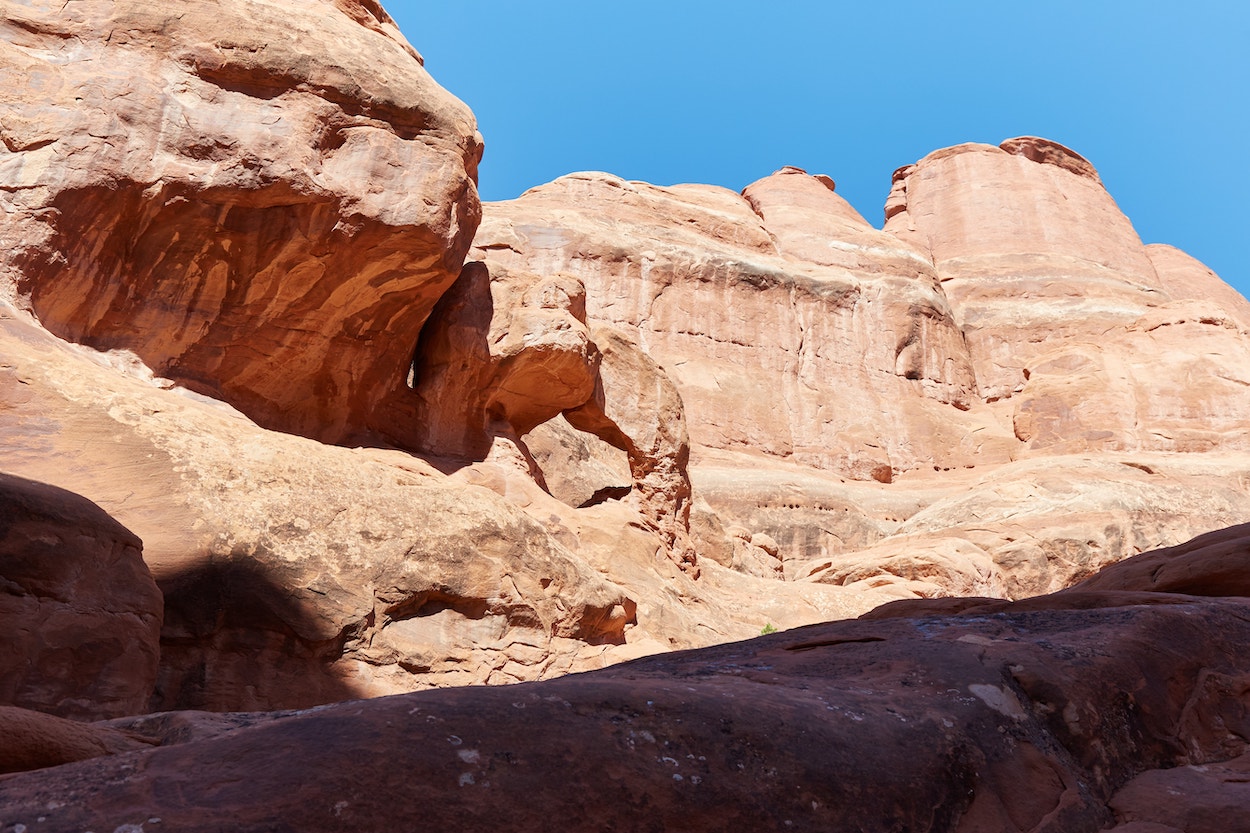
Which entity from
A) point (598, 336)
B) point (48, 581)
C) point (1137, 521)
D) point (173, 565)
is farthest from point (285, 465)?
point (1137, 521)

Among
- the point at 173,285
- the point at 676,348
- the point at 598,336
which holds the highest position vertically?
the point at 676,348

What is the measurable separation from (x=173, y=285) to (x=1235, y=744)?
11.0 metres

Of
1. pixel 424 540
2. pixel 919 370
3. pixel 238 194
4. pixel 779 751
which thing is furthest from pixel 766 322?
pixel 779 751

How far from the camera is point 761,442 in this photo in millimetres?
33312

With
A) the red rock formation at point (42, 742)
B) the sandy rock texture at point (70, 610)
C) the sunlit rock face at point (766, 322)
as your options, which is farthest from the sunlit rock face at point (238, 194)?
the sunlit rock face at point (766, 322)

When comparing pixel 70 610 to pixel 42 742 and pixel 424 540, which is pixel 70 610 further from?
pixel 424 540

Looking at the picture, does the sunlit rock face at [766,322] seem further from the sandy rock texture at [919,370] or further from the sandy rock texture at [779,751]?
the sandy rock texture at [779,751]

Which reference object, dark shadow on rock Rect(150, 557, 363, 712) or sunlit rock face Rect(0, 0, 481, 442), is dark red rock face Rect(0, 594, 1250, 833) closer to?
dark shadow on rock Rect(150, 557, 363, 712)

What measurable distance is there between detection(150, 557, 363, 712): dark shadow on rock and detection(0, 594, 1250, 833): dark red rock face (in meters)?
4.25

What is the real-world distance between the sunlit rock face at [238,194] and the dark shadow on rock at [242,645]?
14.8ft

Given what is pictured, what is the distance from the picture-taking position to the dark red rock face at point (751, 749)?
8.55 feet

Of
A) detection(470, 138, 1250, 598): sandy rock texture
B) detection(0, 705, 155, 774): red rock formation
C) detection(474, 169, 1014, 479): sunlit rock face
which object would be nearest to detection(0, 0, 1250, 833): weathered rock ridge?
detection(0, 705, 155, 774): red rock formation

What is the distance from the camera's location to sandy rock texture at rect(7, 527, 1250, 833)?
262 centimetres

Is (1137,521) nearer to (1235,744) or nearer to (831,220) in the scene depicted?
(831,220)
